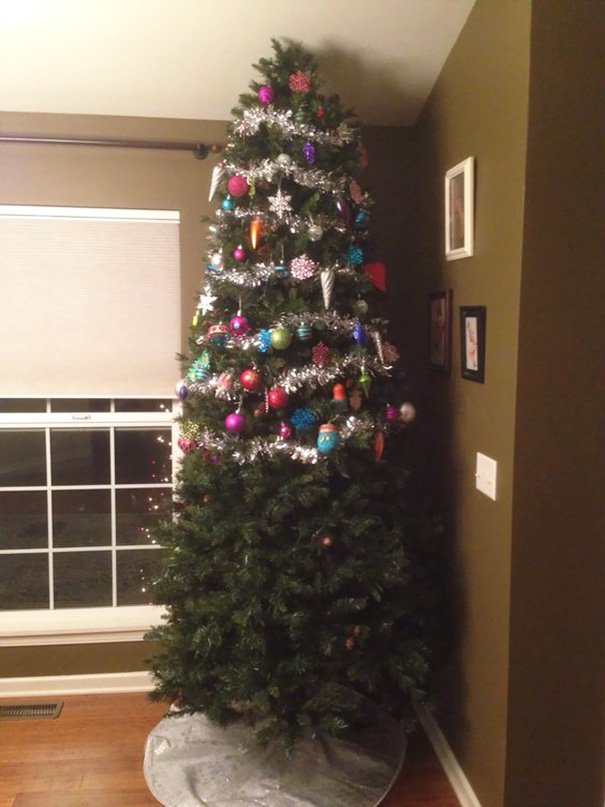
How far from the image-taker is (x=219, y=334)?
199 centimetres

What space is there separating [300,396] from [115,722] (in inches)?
59.7

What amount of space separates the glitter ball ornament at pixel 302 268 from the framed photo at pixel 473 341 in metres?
0.50

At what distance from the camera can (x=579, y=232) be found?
1.67 meters

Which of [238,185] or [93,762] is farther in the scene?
[93,762]

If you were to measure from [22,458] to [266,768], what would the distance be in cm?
154

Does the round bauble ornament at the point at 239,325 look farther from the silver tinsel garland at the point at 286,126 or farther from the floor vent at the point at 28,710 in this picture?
the floor vent at the point at 28,710

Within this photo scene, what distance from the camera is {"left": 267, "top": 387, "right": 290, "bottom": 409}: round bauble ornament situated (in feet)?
6.32

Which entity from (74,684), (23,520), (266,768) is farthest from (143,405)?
(266,768)

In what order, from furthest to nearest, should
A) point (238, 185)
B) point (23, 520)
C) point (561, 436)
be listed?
point (23, 520), point (238, 185), point (561, 436)

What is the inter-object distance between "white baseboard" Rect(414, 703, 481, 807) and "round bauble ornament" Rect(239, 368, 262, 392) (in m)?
1.43

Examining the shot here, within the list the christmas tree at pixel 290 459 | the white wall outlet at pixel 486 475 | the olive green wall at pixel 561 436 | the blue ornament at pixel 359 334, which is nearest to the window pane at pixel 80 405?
the christmas tree at pixel 290 459

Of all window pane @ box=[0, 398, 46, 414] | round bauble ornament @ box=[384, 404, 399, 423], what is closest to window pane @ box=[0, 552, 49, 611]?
window pane @ box=[0, 398, 46, 414]

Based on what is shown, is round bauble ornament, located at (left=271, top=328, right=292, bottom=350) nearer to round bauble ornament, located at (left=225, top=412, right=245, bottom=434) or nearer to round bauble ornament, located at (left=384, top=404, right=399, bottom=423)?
round bauble ornament, located at (left=225, top=412, right=245, bottom=434)

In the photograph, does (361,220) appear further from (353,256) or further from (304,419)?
(304,419)
